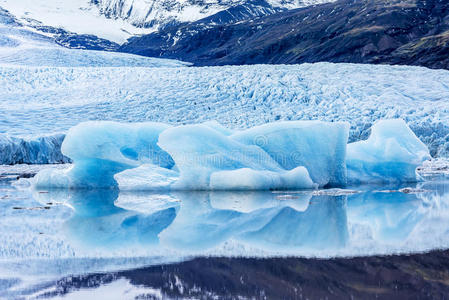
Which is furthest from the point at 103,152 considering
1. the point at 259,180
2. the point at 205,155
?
the point at 259,180

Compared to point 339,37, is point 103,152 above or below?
below

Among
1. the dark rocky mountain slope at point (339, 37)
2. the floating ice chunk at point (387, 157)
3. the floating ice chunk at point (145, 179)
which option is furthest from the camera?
the dark rocky mountain slope at point (339, 37)

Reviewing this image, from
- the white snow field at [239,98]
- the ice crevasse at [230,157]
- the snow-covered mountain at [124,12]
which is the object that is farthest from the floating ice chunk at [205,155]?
the snow-covered mountain at [124,12]

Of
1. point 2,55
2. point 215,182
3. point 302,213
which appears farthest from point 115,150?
point 2,55

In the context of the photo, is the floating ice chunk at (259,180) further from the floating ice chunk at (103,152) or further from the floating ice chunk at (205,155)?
the floating ice chunk at (103,152)

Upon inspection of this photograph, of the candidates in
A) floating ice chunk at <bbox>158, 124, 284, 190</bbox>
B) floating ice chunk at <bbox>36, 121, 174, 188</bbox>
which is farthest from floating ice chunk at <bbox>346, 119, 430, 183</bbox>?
floating ice chunk at <bbox>36, 121, 174, 188</bbox>

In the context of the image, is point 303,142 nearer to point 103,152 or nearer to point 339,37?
point 103,152
